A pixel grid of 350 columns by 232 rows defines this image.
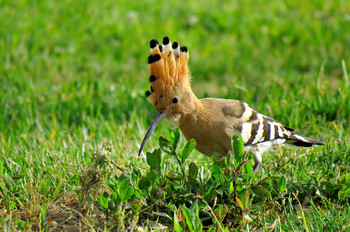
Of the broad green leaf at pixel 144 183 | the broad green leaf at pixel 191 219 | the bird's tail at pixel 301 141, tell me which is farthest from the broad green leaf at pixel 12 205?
the bird's tail at pixel 301 141

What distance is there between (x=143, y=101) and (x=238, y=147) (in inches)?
94.5

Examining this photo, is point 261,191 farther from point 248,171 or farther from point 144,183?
point 144,183

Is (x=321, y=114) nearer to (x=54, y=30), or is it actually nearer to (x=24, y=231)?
(x=24, y=231)

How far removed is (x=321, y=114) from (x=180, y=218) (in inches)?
85.3

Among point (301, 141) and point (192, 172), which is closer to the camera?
point (192, 172)

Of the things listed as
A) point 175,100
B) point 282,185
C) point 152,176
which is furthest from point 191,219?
point 175,100

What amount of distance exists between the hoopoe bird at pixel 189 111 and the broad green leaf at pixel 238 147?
1.09ft

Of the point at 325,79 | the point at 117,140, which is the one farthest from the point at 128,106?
the point at 325,79

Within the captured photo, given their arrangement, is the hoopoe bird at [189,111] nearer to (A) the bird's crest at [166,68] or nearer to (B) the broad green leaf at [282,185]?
(A) the bird's crest at [166,68]

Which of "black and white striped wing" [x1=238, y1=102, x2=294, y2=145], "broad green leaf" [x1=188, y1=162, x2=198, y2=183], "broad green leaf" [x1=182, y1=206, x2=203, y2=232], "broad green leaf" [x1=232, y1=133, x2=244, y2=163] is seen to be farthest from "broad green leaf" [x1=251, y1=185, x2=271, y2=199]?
"black and white striped wing" [x1=238, y1=102, x2=294, y2=145]

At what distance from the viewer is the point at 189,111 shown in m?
3.20

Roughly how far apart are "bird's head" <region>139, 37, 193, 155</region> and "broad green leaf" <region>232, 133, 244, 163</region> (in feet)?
1.82

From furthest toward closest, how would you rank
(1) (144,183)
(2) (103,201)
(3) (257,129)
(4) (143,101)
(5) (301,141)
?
(4) (143,101) < (5) (301,141) < (3) (257,129) < (1) (144,183) < (2) (103,201)

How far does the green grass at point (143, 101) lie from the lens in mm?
2744
